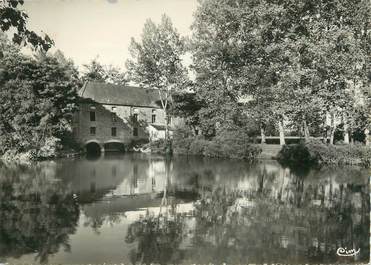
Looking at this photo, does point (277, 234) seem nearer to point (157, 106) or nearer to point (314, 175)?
point (314, 175)

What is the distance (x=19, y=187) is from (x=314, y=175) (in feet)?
49.4

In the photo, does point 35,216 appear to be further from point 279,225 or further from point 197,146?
point 197,146

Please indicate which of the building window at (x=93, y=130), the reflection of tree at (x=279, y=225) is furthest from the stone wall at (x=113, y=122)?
the reflection of tree at (x=279, y=225)

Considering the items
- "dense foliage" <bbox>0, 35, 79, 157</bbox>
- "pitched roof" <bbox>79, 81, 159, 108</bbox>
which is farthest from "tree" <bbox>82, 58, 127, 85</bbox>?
"dense foliage" <bbox>0, 35, 79, 157</bbox>

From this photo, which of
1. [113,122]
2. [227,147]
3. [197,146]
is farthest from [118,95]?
[227,147]

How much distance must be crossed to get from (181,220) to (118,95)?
1590 inches

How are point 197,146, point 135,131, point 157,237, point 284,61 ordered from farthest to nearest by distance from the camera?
point 135,131
point 197,146
point 284,61
point 157,237

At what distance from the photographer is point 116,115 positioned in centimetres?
4869

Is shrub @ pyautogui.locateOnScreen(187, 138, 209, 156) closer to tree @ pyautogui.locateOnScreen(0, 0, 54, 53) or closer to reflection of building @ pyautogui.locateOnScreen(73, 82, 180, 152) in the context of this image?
reflection of building @ pyautogui.locateOnScreen(73, 82, 180, 152)

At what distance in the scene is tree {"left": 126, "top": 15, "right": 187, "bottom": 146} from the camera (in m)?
41.7

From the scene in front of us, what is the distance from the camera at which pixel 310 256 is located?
7934 mm

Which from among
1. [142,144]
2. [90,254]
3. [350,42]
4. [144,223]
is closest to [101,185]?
[144,223]

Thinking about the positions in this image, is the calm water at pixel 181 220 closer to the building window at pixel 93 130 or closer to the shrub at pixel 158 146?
the shrub at pixel 158 146

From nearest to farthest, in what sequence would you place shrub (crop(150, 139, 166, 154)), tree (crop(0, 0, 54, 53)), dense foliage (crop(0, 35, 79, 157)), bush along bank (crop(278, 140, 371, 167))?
tree (crop(0, 0, 54, 53)) → bush along bank (crop(278, 140, 371, 167)) → dense foliage (crop(0, 35, 79, 157)) → shrub (crop(150, 139, 166, 154))
